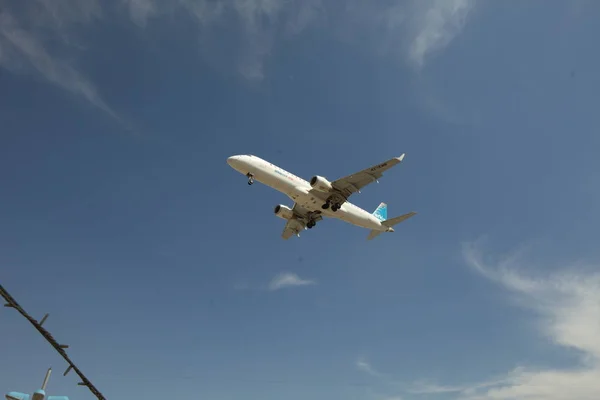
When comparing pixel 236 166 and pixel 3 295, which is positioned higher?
pixel 236 166

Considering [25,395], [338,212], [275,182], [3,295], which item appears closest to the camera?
[3,295]

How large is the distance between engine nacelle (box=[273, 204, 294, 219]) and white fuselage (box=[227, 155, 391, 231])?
662 cm

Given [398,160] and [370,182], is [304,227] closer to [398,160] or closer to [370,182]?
[370,182]

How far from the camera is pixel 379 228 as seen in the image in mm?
56031

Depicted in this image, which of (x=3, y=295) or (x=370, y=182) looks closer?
(x=3, y=295)

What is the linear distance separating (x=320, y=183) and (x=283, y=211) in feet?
38.7

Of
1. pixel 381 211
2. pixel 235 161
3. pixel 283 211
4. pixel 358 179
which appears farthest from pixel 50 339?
pixel 381 211

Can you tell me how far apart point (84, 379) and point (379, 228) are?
158 feet

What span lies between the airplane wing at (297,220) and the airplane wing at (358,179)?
28.0 ft

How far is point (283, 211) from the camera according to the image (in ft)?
189

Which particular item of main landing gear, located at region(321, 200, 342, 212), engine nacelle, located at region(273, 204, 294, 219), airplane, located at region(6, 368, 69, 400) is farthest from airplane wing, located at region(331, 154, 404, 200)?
airplane, located at region(6, 368, 69, 400)

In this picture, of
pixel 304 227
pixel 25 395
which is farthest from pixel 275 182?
pixel 25 395

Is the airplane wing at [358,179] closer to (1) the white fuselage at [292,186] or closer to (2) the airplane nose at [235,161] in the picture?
(1) the white fuselage at [292,186]

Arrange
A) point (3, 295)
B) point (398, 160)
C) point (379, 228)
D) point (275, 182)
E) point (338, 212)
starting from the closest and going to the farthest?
point (3, 295) < point (398, 160) < point (275, 182) < point (338, 212) < point (379, 228)
